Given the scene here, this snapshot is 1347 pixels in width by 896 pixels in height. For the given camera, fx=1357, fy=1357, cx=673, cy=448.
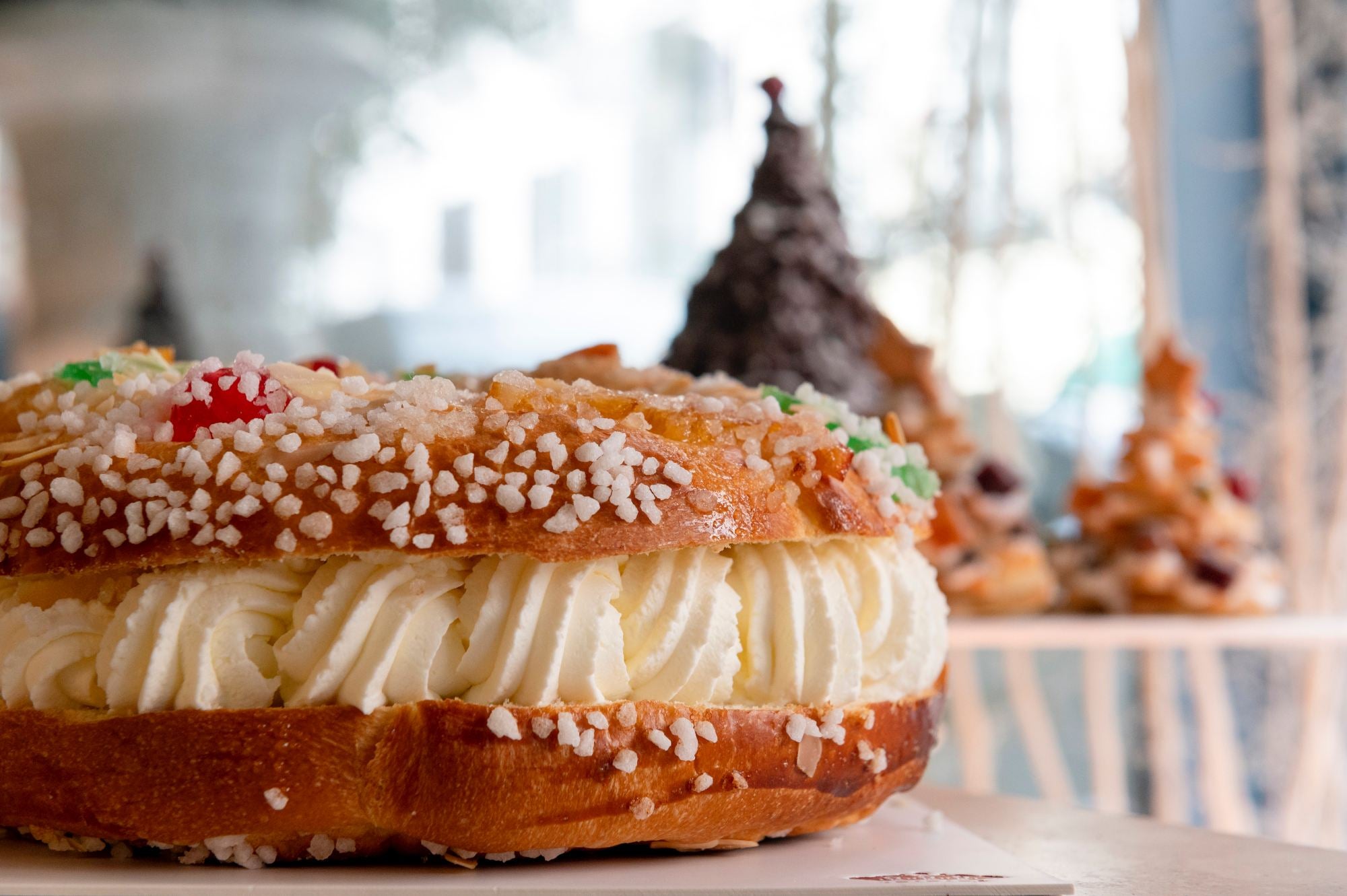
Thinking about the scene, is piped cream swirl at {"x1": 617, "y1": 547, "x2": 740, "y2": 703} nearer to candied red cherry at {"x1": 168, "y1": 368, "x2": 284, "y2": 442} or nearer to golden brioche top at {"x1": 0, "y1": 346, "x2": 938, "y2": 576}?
golden brioche top at {"x1": 0, "y1": 346, "x2": 938, "y2": 576}

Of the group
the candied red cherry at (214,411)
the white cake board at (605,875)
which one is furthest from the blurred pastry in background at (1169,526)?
the candied red cherry at (214,411)

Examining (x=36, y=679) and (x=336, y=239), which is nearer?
(x=36, y=679)

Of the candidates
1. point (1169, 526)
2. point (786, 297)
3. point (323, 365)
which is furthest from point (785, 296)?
point (1169, 526)

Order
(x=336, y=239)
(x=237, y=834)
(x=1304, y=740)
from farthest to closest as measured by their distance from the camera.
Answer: (x=336, y=239)
(x=1304, y=740)
(x=237, y=834)

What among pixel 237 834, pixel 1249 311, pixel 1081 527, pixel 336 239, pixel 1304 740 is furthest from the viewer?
pixel 336 239

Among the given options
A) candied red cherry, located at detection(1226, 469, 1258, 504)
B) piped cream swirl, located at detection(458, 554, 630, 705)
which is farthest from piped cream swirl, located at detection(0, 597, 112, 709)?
candied red cherry, located at detection(1226, 469, 1258, 504)

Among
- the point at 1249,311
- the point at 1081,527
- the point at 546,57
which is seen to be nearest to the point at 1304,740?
the point at 1081,527

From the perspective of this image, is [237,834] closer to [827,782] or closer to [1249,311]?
[827,782]
